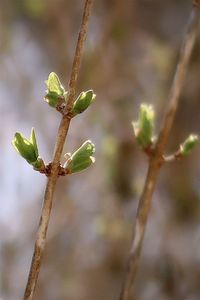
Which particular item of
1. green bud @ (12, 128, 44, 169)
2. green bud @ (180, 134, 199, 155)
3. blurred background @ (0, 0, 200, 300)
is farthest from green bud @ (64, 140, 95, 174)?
blurred background @ (0, 0, 200, 300)

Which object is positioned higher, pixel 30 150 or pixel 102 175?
pixel 102 175

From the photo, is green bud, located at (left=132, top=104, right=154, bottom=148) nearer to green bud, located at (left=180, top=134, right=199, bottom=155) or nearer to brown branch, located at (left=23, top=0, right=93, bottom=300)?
green bud, located at (left=180, top=134, right=199, bottom=155)

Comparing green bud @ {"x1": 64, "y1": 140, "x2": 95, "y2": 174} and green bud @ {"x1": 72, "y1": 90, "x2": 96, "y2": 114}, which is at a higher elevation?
green bud @ {"x1": 72, "y1": 90, "x2": 96, "y2": 114}

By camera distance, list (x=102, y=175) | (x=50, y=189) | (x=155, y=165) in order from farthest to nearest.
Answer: (x=102, y=175) → (x=155, y=165) → (x=50, y=189)

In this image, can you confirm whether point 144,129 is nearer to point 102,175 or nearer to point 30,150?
point 30,150

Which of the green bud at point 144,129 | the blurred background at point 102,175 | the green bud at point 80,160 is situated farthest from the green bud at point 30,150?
the blurred background at point 102,175

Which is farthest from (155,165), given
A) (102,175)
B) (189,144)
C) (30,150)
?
(102,175)

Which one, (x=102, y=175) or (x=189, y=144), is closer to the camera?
(x=189, y=144)
